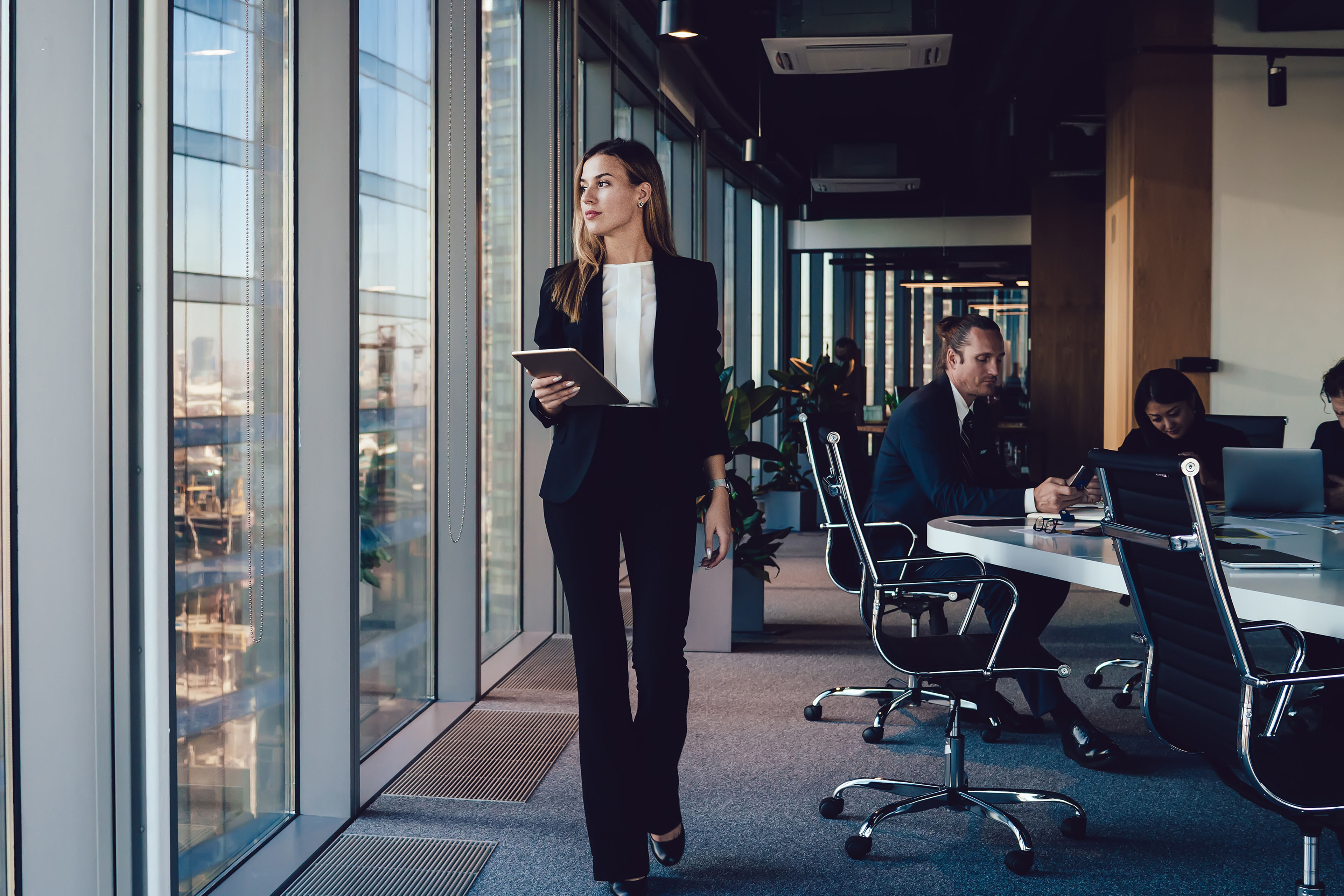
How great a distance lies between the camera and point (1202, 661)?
6.21ft

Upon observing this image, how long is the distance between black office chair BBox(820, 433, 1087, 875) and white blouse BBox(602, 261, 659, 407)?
27.8 inches

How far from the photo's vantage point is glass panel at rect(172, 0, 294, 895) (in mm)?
2174

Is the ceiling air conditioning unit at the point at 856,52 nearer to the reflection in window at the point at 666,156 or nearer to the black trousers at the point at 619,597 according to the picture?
the reflection in window at the point at 666,156

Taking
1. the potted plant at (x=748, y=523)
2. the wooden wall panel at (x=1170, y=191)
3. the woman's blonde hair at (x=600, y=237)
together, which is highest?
the wooden wall panel at (x=1170, y=191)

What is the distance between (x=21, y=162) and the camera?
1650 millimetres

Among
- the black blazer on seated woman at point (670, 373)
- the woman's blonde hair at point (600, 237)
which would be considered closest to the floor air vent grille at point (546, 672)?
the black blazer on seated woman at point (670, 373)

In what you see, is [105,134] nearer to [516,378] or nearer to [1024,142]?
[516,378]

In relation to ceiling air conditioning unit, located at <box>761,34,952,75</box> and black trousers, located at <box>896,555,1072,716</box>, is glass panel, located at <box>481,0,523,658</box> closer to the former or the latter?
ceiling air conditioning unit, located at <box>761,34,952,75</box>

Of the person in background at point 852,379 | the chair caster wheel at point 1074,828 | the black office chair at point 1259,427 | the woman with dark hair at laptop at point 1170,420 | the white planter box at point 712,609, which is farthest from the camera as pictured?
the person in background at point 852,379

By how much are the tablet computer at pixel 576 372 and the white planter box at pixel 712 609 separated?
264 centimetres

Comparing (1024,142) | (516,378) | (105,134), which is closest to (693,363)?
(105,134)

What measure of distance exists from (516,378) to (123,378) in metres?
2.98

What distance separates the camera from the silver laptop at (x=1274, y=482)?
3154mm

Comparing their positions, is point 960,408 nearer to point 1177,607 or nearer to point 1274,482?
point 1274,482
